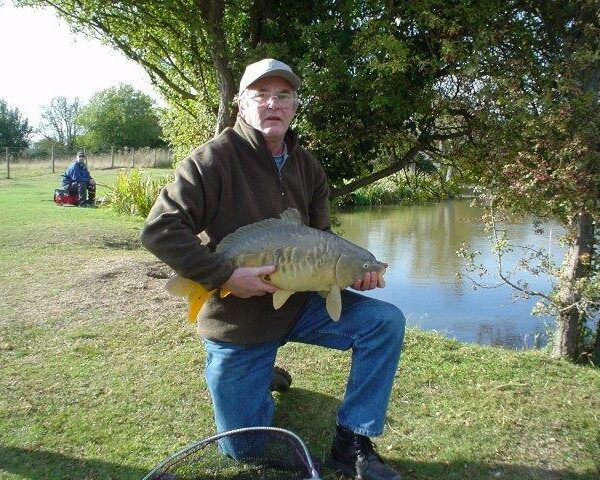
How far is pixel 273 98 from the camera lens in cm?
336

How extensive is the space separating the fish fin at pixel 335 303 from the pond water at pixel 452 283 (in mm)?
2998

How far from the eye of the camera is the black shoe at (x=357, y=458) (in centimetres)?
311

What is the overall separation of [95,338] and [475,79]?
3.84 meters

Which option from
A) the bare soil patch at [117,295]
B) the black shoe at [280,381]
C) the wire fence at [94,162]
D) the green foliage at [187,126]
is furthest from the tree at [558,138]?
the wire fence at [94,162]

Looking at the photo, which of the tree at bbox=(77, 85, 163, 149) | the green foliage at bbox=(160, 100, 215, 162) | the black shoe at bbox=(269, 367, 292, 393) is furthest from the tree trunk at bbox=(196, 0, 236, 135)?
the tree at bbox=(77, 85, 163, 149)

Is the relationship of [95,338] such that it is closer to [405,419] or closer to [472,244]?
[405,419]

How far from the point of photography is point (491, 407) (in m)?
4.02

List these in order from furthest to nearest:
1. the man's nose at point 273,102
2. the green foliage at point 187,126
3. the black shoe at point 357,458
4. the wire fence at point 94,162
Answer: the wire fence at point 94,162
the green foliage at point 187,126
the man's nose at point 273,102
the black shoe at point 357,458

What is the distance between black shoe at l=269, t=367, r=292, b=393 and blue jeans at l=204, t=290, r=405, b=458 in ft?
2.11

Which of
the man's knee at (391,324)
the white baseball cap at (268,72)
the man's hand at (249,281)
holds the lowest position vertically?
the man's knee at (391,324)

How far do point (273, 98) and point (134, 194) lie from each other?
1289cm

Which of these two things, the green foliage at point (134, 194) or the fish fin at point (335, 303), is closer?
the fish fin at point (335, 303)

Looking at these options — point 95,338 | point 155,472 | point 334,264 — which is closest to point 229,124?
point 95,338

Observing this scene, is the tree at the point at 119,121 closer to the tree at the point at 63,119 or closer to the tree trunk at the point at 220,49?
the tree at the point at 63,119
